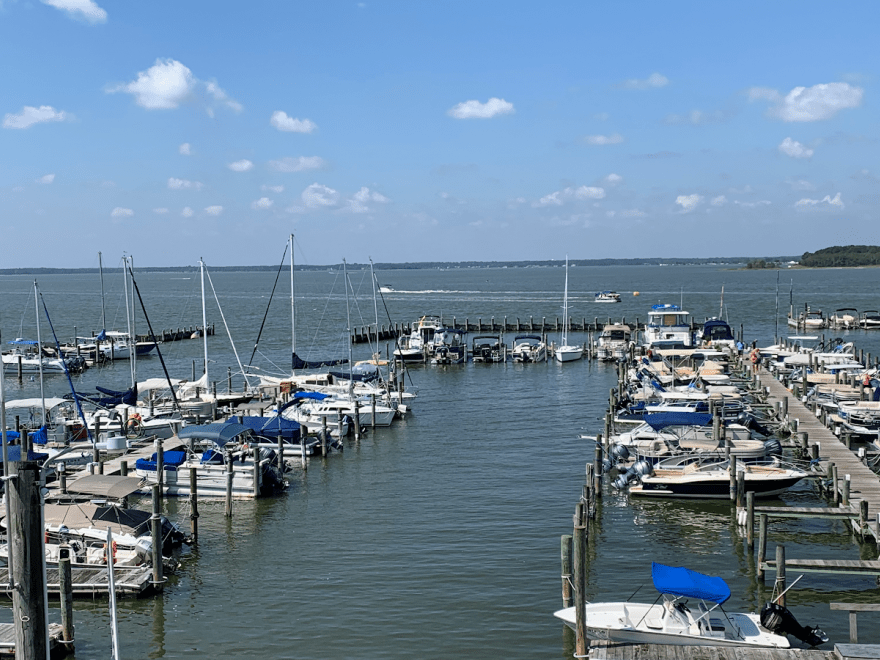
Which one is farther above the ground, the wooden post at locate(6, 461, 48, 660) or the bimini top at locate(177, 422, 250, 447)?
the wooden post at locate(6, 461, 48, 660)

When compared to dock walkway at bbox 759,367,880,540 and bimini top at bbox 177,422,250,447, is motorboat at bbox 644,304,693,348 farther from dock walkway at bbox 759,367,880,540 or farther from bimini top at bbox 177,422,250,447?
bimini top at bbox 177,422,250,447

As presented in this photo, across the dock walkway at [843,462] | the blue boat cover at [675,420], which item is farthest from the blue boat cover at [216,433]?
the dock walkway at [843,462]

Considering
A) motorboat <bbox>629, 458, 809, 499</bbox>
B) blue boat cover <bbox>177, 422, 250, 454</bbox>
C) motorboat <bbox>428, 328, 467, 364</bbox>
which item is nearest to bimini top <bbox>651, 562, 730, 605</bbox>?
motorboat <bbox>629, 458, 809, 499</bbox>

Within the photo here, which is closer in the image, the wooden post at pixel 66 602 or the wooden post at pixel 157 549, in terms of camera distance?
the wooden post at pixel 66 602

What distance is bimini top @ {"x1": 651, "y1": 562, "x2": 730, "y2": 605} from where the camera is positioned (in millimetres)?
17734

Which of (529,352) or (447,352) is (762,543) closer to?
(529,352)

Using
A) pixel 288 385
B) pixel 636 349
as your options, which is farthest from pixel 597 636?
pixel 636 349

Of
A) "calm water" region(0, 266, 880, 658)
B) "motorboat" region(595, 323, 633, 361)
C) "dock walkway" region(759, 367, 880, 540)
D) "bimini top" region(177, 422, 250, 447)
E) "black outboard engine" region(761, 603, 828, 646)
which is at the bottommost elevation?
"calm water" region(0, 266, 880, 658)

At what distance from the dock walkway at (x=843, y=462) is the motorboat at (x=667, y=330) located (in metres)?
19.8

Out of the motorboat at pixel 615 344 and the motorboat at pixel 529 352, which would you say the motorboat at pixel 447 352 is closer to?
the motorboat at pixel 529 352

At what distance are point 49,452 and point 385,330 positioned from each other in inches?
2340

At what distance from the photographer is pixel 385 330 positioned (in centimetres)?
9175

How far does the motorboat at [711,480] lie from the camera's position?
2930cm

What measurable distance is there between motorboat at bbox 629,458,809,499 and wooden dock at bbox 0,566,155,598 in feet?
52.6
